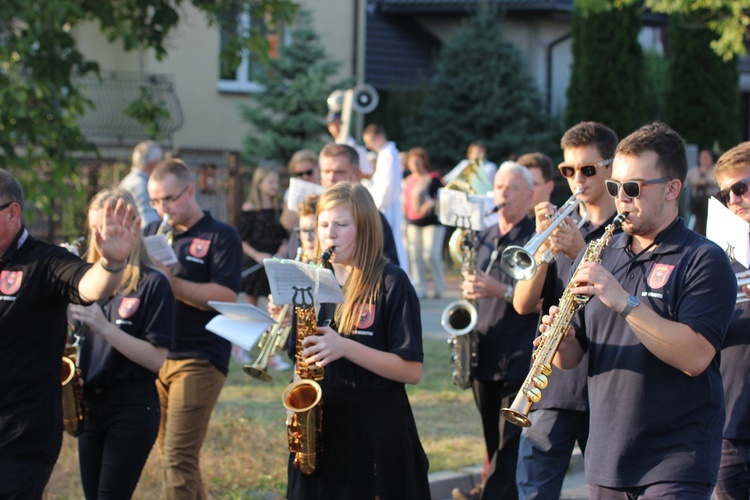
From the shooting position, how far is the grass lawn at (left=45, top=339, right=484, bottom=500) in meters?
6.98

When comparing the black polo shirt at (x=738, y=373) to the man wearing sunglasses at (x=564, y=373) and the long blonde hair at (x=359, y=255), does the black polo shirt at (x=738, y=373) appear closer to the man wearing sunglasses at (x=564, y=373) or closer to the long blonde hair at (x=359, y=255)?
the man wearing sunglasses at (x=564, y=373)

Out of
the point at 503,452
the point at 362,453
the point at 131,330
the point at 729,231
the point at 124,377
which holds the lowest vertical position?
the point at 503,452

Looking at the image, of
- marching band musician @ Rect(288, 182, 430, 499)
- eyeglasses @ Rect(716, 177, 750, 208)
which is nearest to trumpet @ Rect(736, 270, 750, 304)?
eyeglasses @ Rect(716, 177, 750, 208)

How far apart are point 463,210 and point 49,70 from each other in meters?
4.32

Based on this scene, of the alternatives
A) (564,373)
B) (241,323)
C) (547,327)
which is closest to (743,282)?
(564,373)

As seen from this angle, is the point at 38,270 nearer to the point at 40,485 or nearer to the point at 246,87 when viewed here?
the point at 40,485

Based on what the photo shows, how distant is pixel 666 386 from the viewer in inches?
155

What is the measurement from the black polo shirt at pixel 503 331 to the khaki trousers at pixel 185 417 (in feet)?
5.19

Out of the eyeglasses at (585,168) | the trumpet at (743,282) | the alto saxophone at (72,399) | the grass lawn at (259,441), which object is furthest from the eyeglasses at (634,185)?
the grass lawn at (259,441)

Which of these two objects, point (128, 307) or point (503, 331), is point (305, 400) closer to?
point (128, 307)

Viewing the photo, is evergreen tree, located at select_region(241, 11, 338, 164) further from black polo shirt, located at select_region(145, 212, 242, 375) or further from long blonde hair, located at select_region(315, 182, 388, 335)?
long blonde hair, located at select_region(315, 182, 388, 335)

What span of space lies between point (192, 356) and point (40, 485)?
176 cm

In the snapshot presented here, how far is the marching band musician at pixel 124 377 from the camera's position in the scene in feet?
17.4

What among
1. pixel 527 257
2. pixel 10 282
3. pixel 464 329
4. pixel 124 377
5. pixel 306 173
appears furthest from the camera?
pixel 306 173
